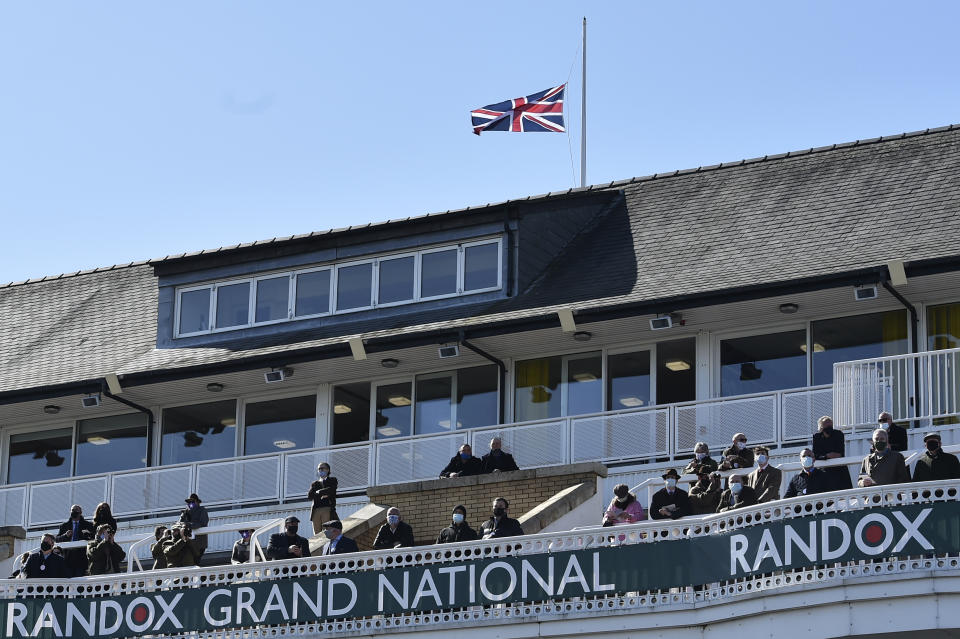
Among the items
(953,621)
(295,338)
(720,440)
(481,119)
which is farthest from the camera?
(481,119)

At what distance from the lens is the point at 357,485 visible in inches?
1228

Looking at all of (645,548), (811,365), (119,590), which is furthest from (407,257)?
(645,548)

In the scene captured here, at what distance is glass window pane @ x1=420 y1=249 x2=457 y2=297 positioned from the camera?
33.3m

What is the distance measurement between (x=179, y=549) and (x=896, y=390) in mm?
9276

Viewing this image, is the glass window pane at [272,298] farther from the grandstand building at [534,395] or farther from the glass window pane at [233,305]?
Result: the glass window pane at [233,305]

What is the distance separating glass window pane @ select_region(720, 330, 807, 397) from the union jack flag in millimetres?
8329

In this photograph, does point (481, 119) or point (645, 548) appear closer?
point (645, 548)

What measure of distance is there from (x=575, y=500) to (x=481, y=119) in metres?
12.8

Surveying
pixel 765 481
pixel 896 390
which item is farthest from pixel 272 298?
pixel 765 481

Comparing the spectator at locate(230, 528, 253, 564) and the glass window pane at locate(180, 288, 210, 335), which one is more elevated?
the glass window pane at locate(180, 288, 210, 335)

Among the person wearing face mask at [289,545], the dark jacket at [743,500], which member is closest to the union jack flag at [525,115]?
the person wearing face mask at [289,545]

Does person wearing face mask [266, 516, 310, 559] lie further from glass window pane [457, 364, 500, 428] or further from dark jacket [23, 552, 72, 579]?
glass window pane [457, 364, 500, 428]

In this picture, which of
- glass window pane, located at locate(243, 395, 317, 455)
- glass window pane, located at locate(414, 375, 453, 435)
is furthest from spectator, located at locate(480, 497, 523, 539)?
glass window pane, located at locate(243, 395, 317, 455)

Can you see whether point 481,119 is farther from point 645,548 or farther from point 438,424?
point 645,548
